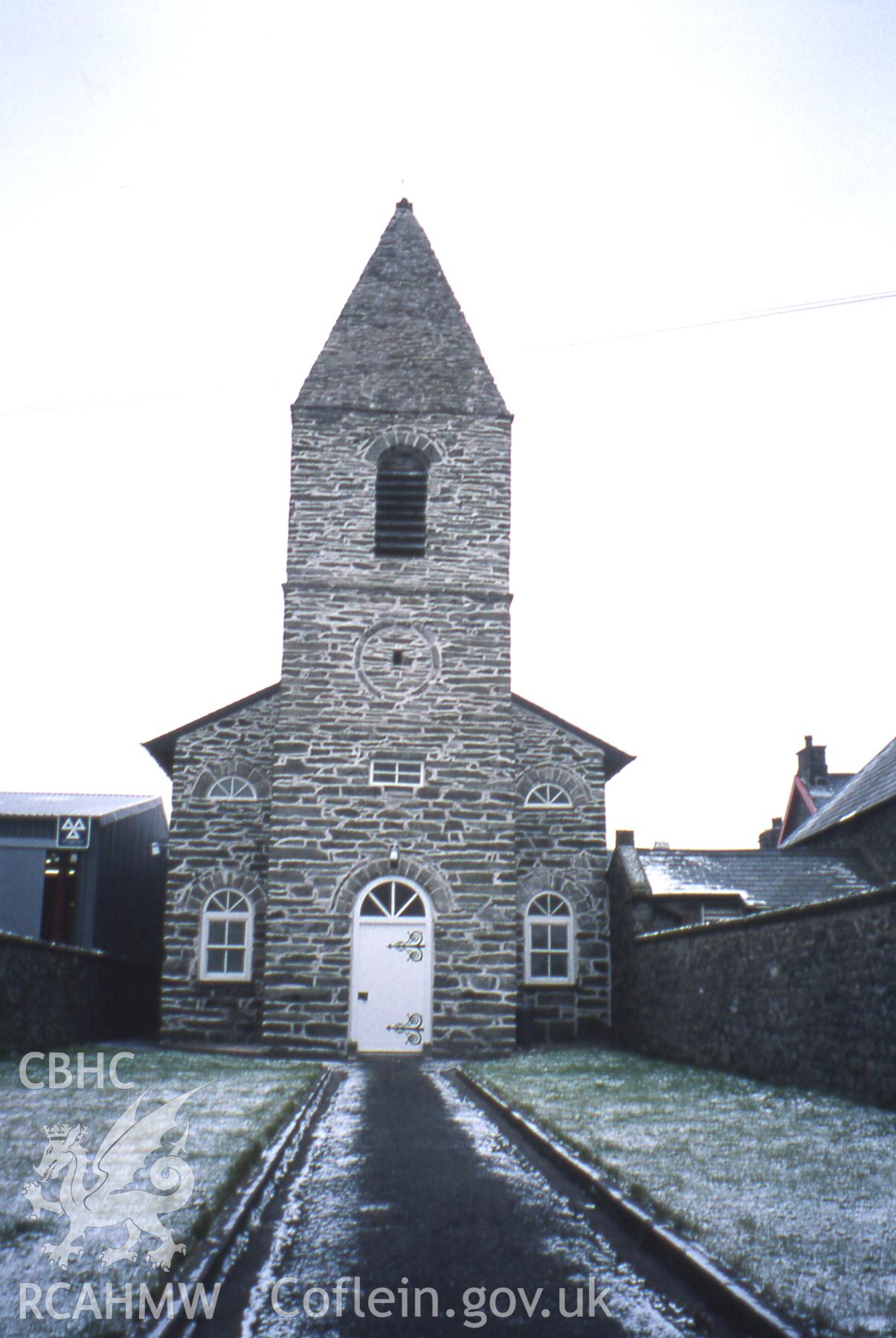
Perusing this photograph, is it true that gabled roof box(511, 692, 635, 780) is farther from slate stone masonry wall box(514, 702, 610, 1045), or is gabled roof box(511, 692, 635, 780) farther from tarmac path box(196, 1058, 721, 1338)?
tarmac path box(196, 1058, 721, 1338)

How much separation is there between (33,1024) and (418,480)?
37.4 feet

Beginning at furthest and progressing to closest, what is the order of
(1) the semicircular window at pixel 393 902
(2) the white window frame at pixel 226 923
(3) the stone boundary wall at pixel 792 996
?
1. (2) the white window frame at pixel 226 923
2. (1) the semicircular window at pixel 393 902
3. (3) the stone boundary wall at pixel 792 996

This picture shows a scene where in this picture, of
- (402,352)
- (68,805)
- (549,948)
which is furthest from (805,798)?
(68,805)

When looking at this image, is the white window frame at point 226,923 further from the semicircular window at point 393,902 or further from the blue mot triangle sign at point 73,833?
the blue mot triangle sign at point 73,833

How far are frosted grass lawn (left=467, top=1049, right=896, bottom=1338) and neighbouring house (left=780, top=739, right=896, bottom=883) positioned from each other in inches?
478

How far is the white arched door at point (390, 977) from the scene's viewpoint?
17859 mm

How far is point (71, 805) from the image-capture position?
2511 cm

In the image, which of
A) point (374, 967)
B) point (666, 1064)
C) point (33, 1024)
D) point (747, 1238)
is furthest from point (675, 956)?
point (747, 1238)

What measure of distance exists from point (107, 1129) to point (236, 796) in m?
11.9

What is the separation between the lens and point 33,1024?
14.9 metres

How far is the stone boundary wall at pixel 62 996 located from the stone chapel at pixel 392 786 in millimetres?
1205

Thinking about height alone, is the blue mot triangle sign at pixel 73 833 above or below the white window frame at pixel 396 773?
below

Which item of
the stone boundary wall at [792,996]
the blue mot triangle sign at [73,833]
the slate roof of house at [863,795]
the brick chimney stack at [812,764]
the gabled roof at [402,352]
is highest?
the gabled roof at [402,352]

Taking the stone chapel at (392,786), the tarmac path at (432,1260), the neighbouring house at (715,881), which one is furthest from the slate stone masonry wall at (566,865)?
the tarmac path at (432,1260)
